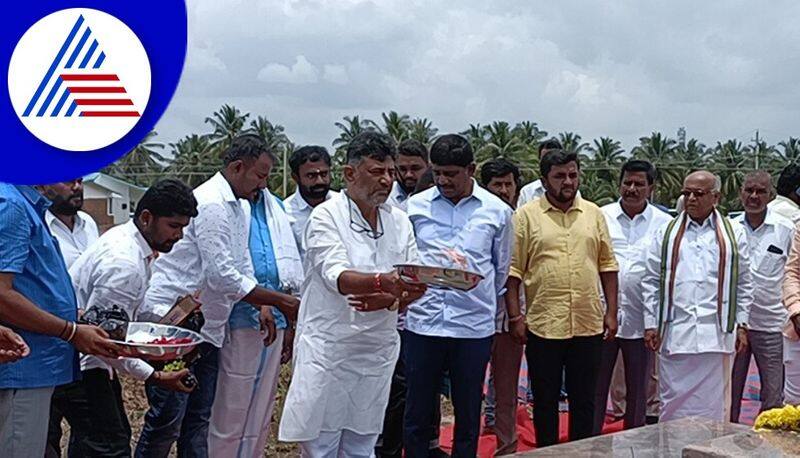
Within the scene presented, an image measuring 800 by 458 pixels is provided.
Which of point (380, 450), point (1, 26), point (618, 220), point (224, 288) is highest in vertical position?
point (1, 26)

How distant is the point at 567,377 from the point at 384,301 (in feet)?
6.31

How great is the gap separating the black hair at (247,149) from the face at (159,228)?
731mm

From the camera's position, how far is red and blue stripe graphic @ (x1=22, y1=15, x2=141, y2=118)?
3.14 metres

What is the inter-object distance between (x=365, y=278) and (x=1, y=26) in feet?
5.73

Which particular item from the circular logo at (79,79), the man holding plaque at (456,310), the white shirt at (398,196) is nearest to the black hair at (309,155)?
the white shirt at (398,196)

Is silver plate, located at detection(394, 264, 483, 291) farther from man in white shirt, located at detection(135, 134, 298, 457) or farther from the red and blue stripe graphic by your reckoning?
the red and blue stripe graphic

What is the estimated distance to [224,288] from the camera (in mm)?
4469

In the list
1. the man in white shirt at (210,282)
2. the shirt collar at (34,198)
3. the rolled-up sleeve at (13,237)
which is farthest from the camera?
the man in white shirt at (210,282)

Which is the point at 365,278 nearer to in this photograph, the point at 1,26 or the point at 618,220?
the point at 1,26

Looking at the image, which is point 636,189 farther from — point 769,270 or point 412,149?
point 412,149

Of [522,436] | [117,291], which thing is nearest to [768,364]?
[522,436]

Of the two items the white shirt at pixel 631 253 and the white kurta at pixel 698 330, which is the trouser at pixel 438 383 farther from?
the white shirt at pixel 631 253

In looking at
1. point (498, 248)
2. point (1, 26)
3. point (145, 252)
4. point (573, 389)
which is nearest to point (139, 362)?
point (145, 252)

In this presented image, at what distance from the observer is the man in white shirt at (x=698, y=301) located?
549 cm
